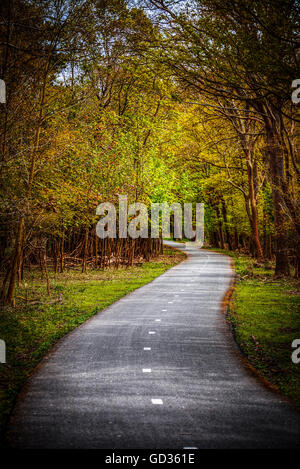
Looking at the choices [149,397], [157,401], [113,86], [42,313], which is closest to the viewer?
[157,401]

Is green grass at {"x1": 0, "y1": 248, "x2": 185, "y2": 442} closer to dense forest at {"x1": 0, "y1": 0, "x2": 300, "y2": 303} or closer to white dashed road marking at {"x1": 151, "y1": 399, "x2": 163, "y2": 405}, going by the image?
dense forest at {"x1": 0, "y1": 0, "x2": 300, "y2": 303}

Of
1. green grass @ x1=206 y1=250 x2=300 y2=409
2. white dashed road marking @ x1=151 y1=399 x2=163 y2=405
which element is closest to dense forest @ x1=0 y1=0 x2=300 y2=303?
green grass @ x1=206 y1=250 x2=300 y2=409

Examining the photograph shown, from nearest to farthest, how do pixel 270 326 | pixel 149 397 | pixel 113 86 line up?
pixel 149 397
pixel 270 326
pixel 113 86

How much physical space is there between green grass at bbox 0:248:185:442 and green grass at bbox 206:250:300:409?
12.3 ft

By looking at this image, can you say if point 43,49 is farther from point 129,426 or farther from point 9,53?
point 129,426

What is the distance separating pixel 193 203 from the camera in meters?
43.8

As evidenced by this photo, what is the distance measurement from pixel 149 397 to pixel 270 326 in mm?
4945

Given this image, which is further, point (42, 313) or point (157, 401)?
point (42, 313)

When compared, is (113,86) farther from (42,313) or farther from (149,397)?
(149,397)

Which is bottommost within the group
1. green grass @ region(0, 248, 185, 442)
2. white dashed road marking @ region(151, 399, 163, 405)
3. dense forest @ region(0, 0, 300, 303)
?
green grass @ region(0, 248, 185, 442)

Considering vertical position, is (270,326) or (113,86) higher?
(113,86)

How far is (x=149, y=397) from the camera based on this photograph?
5.06m

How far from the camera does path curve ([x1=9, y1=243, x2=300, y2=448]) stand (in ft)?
13.3

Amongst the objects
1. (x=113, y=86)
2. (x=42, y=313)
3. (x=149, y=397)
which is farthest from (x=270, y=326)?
(x=113, y=86)
